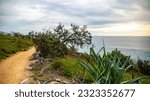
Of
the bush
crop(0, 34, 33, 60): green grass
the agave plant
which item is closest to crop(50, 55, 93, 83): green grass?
the bush

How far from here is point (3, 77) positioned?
125 inches

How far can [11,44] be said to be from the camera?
353 cm

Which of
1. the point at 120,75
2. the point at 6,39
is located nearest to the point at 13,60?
the point at 6,39

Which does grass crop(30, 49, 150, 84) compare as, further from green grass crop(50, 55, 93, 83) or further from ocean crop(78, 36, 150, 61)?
ocean crop(78, 36, 150, 61)

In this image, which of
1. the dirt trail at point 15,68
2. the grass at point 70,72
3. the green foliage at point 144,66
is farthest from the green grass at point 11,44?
the green foliage at point 144,66

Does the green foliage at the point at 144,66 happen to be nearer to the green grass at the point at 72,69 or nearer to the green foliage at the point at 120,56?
the green foliage at the point at 120,56

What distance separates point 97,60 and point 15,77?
25.1 inches

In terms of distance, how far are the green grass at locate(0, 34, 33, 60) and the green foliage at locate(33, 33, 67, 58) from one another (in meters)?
0.07

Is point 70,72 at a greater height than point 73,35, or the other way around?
point 73,35

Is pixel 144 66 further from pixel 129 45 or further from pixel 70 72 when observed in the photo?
pixel 70 72

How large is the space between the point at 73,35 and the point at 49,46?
217 millimetres

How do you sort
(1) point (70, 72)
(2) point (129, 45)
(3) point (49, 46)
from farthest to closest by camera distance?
(3) point (49, 46)
(1) point (70, 72)
(2) point (129, 45)

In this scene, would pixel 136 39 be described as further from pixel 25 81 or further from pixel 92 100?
pixel 25 81

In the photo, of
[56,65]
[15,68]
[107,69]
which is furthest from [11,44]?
[107,69]
